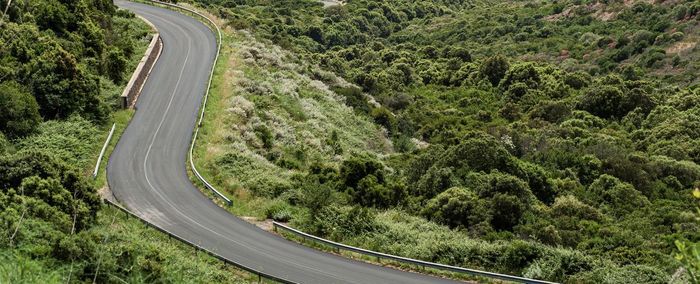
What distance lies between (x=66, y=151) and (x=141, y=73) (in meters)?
16.4

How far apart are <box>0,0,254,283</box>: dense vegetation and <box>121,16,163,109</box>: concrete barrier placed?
2.46 ft

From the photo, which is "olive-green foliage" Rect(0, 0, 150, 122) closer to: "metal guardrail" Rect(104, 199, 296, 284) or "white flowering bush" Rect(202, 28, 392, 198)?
"white flowering bush" Rect(202, 28, 392, 198)

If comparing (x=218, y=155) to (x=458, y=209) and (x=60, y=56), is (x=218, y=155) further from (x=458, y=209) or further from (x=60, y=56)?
(x=458, y=209)

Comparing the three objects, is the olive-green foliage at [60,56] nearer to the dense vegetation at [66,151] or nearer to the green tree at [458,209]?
the dense vegetation at [66,151]

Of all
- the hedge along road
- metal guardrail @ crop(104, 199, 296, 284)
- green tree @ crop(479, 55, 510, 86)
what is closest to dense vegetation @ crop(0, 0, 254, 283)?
metal guardrail @ crop(104, 199, 296, 284)

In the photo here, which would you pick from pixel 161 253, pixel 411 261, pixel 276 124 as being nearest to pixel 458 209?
A: pixel 411 261

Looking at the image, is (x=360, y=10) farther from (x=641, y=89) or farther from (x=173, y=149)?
(x=173, y=149)

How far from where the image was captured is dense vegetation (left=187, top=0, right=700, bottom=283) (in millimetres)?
27002

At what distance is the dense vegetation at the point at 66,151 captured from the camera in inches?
651

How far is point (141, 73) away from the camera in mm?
50094

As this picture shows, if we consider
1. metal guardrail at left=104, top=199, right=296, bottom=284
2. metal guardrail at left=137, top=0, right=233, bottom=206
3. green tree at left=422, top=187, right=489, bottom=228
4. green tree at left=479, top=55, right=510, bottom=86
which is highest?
green tree at left=422, top=187, right=489, bottom=228

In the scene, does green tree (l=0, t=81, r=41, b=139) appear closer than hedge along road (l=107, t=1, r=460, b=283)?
No

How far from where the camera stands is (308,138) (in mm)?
45000

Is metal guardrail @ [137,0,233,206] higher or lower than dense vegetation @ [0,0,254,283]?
lower
